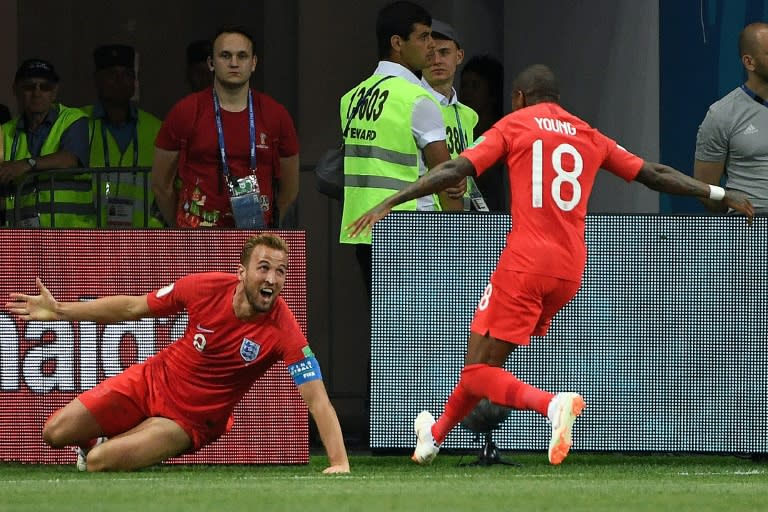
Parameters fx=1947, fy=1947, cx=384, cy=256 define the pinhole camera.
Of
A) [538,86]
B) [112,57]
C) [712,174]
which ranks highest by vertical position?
[112,57]

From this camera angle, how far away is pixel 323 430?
9.96 meters

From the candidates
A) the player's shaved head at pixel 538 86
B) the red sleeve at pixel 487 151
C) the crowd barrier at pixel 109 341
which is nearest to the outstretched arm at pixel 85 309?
the crowd barrier at pixel 109 341

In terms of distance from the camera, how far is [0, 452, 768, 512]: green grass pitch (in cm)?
815

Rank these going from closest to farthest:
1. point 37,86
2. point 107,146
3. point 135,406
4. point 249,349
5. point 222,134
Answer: point 249,349, point 135,406, point 222,134, point 37,86, point 107,146

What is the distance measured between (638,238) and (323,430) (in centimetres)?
233

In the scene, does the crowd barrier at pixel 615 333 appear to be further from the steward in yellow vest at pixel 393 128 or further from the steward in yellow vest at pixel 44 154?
the steward in yellow vest at pixel 44 154

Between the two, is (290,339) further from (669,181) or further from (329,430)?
(669,181)

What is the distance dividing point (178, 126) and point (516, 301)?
98.4 inches

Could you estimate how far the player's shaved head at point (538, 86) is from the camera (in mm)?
10219

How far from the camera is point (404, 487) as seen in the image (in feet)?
29.7

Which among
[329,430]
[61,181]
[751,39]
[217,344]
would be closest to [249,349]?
[217,344]

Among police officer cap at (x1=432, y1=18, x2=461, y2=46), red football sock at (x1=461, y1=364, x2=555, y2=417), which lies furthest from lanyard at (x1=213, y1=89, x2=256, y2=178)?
red football sock at (x1=461, y1=364, x2=555, y2=417)

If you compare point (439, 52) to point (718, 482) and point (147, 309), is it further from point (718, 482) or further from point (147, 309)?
point (718, 482)

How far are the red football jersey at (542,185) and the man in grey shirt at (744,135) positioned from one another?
171 cm
